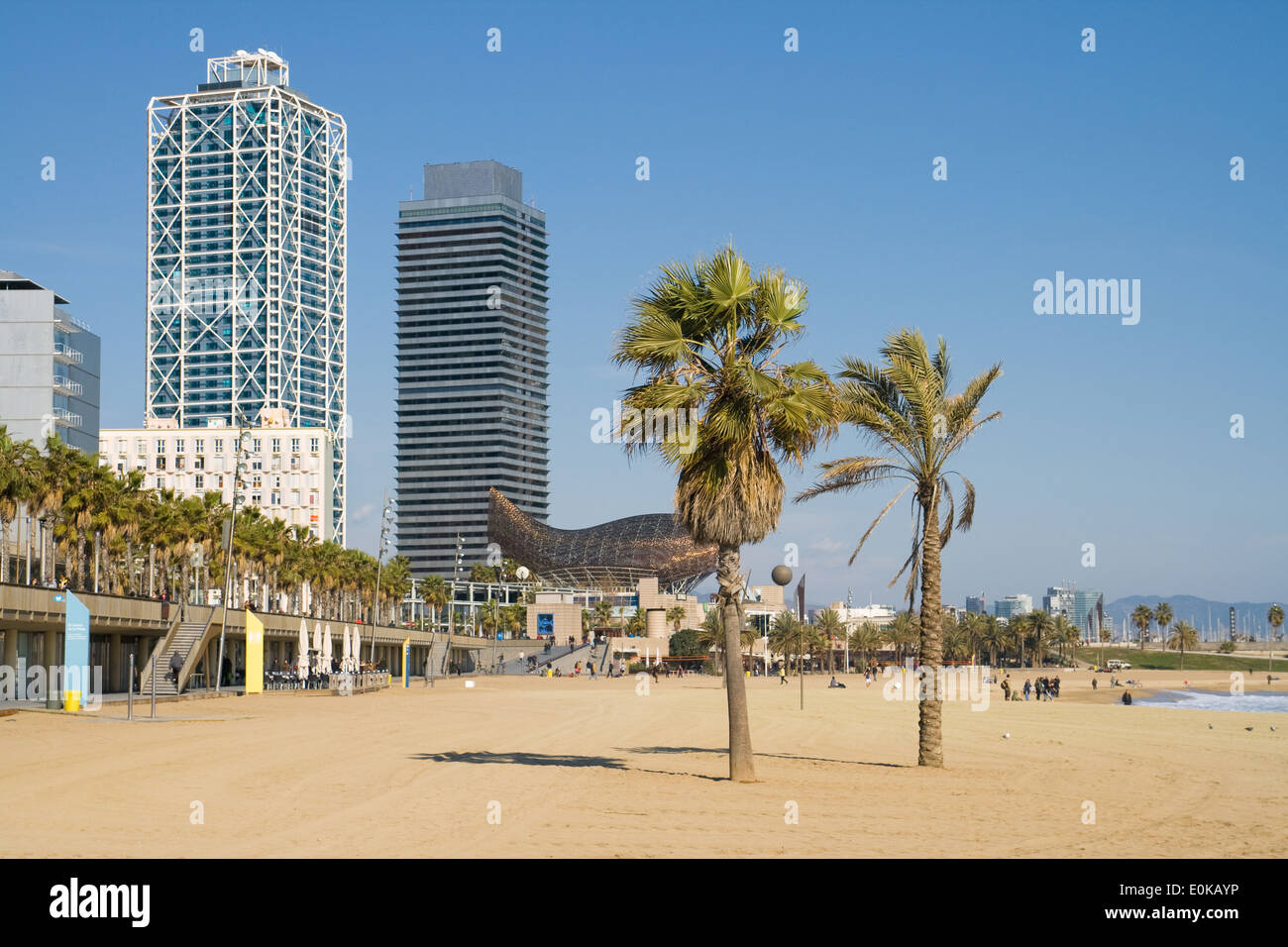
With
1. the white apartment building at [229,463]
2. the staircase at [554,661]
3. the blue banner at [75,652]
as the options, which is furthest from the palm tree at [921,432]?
the white apartment building at [229,463]

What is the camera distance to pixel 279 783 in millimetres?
18750

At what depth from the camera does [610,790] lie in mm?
18109

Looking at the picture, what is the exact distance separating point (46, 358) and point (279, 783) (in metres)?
91.7

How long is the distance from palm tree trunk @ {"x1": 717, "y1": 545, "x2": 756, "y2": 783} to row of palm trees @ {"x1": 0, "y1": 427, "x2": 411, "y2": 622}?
3832 cm

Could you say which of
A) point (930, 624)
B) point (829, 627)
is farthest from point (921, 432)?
point (829, 627)

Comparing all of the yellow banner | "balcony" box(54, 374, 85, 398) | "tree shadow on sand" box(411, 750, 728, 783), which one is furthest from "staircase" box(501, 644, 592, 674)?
"tree shadow on sand" box(411, 750, 728, 783)

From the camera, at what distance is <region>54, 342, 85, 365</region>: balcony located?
100125 millimetres

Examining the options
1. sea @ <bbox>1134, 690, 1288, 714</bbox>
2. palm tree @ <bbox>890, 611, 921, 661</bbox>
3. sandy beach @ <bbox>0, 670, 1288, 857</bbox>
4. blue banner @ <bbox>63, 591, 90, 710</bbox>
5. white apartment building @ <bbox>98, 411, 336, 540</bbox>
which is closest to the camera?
sandy beach @ <bbox>0, 670, 1288, 857</bbox>

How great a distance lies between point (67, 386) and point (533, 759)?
90.7 m

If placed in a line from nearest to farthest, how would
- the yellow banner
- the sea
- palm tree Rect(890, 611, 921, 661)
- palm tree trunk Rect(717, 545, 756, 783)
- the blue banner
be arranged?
1. palm tree trunk Rect(717, 545, 756, 783)
2. the blue banner
3. the yellow banner
4. the sea
5. palm tree Rect(890, 611, 921, 661)

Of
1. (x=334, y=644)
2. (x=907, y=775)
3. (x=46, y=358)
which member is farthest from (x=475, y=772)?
(x=46, y=358)

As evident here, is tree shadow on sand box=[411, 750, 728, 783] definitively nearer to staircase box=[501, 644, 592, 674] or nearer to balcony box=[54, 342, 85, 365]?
staircase box=[501, 644, 592, 674]

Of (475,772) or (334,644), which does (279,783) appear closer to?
(475,772)

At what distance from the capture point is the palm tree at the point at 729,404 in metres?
18.9
